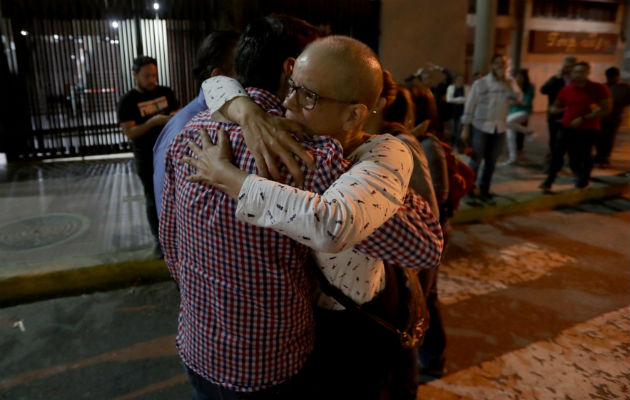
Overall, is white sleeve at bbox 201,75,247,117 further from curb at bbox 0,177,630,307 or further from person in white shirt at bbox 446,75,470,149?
person in white shirt at bbox 446,75,470,149

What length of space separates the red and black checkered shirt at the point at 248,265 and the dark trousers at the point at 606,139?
9.01m

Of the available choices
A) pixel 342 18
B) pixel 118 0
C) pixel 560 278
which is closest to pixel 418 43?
pixel 342 18

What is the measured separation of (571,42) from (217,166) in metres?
22.9

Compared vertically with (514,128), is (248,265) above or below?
above

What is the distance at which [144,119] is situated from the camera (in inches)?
173

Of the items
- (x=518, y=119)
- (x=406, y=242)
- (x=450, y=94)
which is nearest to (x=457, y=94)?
(x=450, y=94)

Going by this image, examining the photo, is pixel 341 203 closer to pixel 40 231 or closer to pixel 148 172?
pixel 148 172

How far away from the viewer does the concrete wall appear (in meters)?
9.16

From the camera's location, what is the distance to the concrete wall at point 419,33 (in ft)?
30.1

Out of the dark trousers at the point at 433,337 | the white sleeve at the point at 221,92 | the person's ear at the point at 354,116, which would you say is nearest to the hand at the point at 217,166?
the white sleeve at the point at 221,92

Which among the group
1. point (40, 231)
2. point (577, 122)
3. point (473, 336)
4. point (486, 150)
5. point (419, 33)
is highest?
point (419, 33)

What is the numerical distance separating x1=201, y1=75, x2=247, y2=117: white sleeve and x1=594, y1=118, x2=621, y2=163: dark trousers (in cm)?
914

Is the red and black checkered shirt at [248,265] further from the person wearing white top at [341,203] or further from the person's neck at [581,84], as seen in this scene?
the person's neck at [581,84]

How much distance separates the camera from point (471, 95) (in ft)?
21.5
